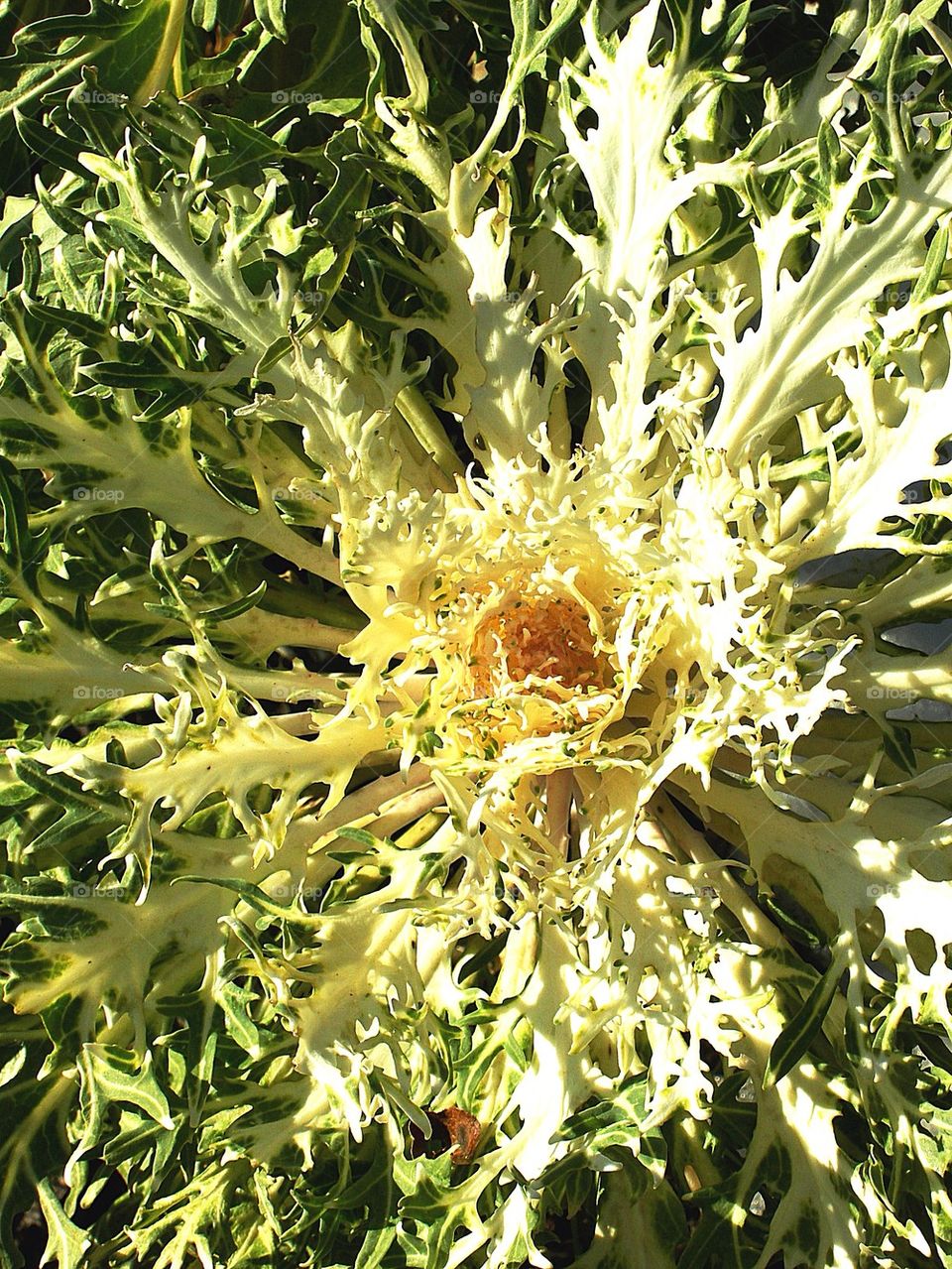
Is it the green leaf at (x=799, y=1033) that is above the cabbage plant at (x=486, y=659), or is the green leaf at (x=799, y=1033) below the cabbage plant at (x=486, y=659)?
below

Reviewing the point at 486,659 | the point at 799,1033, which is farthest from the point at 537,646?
the point at 799,1033

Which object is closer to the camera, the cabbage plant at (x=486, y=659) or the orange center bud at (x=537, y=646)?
the cabbage plant at (x=486, y=659)

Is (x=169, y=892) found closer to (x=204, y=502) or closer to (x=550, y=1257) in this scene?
(x=204, y=502)

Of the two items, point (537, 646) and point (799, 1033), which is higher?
point (537, 646)

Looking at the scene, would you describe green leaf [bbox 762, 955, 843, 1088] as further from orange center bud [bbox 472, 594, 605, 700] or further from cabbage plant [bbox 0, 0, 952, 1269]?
orange center bud [bbox 472, 594, 605, 700]

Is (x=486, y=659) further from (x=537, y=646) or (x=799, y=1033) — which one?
(x=799, y=1033)

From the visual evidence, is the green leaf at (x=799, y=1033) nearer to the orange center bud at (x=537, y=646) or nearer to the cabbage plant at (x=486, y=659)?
the cabbage plant at (x=486, y=659)

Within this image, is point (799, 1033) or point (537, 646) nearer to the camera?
point (799, 1033)

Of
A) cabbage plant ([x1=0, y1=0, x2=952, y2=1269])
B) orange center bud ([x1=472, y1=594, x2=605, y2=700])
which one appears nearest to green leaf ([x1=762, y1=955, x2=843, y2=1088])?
cabbage plant ([x1=0, y1=0, x2=952, y2=1269])

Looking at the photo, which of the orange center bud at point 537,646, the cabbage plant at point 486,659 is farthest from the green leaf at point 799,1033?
the orange center bud at point 537,646

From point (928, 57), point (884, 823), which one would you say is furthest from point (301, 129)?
point (884, 823)
